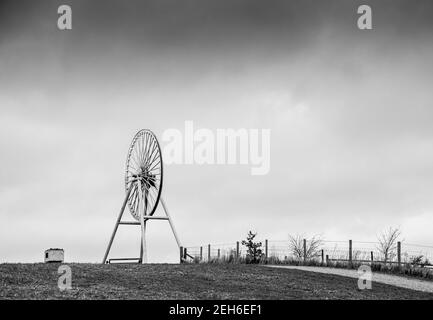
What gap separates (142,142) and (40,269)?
68.2 feet

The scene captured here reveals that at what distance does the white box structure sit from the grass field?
6.15 m

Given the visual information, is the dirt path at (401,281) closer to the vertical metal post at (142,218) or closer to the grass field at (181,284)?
the grass field at (181,284)

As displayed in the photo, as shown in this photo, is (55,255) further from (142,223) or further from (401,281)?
(401,281)

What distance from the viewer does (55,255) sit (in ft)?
113

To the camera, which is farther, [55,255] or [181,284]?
[55,255]

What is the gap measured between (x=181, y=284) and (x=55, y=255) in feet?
42.0

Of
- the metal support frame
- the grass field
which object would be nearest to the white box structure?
the grass field

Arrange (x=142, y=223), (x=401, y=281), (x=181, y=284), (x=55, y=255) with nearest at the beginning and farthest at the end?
(x=181, y=284) < (x=401, y=281) < (x=55, y=255) < (x=142, y=223)

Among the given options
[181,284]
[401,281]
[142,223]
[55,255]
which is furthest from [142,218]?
[181,284]

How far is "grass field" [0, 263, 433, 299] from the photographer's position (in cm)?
2088
